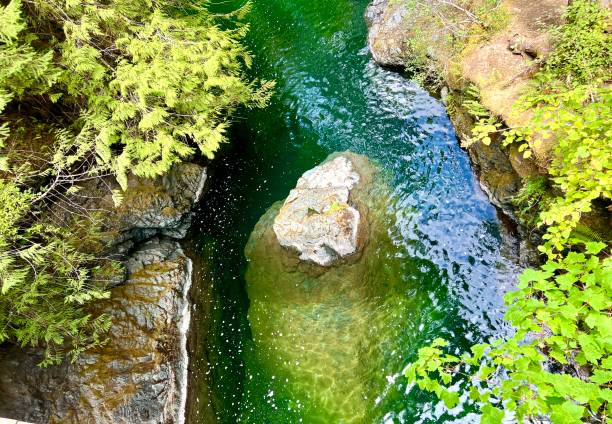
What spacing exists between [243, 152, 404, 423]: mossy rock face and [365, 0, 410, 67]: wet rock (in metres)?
3.95

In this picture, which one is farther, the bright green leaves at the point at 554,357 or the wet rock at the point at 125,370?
the wet rock at the point at 125,370

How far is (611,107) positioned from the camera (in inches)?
198

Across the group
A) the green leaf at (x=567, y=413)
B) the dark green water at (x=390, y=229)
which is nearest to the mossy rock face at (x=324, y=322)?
the dark green water at (x=390, y=229)

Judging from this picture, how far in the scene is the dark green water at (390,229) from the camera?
286 inches

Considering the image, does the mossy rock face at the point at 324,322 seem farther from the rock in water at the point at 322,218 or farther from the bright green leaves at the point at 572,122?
the bright green leaves at the point at 572,122

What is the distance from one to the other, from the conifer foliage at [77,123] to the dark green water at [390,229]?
102 inches

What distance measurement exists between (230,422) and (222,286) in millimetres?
3032

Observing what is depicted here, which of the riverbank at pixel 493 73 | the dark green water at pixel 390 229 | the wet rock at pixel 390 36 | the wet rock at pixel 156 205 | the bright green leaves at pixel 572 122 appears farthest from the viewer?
the wet rock at pixel 390 36

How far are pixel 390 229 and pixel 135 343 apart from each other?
246 inches

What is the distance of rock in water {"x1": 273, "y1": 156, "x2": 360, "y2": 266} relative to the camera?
8.73m

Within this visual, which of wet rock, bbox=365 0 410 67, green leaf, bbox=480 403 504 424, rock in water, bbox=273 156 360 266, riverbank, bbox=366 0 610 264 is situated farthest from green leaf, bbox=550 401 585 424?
wet rock, bbox=365 0 410 67

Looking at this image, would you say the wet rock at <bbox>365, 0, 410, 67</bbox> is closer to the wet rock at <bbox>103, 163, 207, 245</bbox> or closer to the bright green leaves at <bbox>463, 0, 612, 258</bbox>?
the bright green leaves at <bbox>463, 0, 612, 258</bbox>

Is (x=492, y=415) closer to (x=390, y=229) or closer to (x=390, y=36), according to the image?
(x=390, y=229)

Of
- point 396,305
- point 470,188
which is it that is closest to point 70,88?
point 396,305
